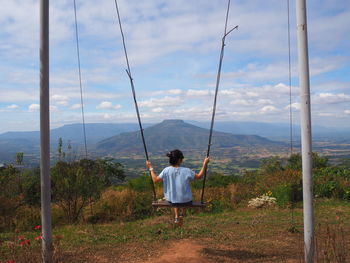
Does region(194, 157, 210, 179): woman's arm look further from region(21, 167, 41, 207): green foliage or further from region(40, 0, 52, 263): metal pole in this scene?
region(21, 167, 41, 207): green foliage

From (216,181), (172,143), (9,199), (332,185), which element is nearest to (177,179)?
(9,199)

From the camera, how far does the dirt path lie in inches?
205

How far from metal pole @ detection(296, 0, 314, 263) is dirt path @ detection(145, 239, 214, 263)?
1.64m

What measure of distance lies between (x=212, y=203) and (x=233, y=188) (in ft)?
4.64

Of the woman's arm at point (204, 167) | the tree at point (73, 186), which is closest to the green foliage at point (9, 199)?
the tree at point (73, 186)

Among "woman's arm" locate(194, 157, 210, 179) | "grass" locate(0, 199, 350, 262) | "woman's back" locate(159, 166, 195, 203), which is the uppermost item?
"woman's arm" locate(194, 157, 210, 179)

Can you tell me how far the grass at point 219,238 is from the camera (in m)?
5.67

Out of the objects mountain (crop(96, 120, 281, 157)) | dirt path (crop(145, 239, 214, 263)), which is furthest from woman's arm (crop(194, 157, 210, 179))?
mountain (crop(96, 120, 281, 157))

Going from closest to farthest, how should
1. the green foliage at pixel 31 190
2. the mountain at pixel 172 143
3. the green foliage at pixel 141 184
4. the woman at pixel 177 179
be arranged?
the woman at pixel 177 179 → the green foliage at pixel 31 190 → the green foliage at pixel 141 184 → the mountain at pixel 172 143

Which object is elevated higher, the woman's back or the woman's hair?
the woman's hair

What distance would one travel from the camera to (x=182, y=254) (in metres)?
5.52

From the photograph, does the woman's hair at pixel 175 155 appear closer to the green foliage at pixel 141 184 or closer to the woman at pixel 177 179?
the woman at pixel 177 179

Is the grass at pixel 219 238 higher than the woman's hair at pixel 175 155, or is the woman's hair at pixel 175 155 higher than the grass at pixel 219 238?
the woman's hair at pixel 175 155

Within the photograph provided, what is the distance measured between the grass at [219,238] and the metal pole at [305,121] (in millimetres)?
343
